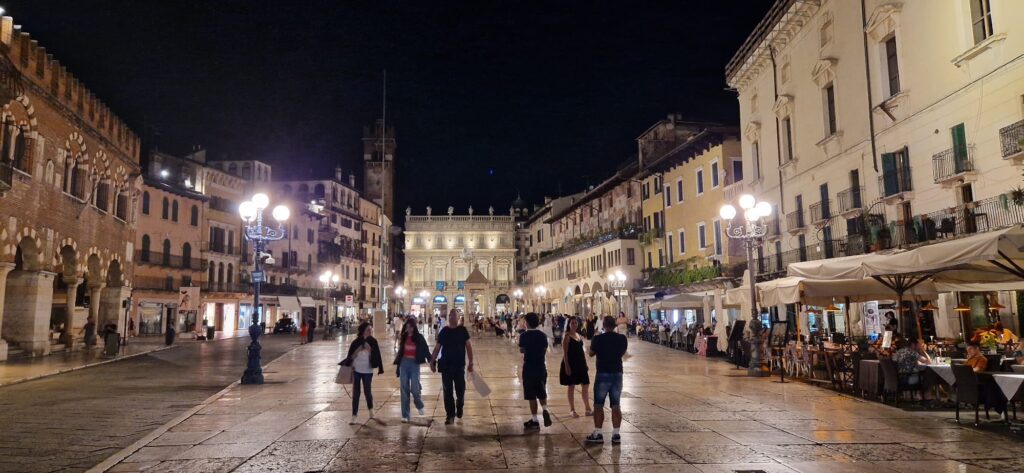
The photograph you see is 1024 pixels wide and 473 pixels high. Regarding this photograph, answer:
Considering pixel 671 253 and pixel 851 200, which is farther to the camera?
pixel 671 253

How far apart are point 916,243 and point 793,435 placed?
41.7ft

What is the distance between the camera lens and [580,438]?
29.1 feet

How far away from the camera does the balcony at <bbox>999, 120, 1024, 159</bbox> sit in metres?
14.9

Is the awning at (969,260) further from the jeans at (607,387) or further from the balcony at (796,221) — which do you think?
the balcony at (796,221)

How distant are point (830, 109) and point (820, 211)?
3.86 m

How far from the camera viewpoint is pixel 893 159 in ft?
67.5

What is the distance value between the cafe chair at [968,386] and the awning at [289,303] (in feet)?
173

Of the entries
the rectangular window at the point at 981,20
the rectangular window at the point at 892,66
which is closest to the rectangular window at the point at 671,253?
the rectangular window at the point at 892,66

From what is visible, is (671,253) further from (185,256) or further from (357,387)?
(185,256)

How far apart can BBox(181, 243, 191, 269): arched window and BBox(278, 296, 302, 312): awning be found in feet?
31.5

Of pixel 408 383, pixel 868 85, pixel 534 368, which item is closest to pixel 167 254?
pixel 408 383

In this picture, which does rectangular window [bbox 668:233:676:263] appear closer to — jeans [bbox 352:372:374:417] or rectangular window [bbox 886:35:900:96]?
rectangular window [bbox 886:35:900:96]

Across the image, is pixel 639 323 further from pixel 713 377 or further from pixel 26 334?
pixel 26 334

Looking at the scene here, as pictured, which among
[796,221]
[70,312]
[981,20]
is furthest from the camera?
[70,312]
